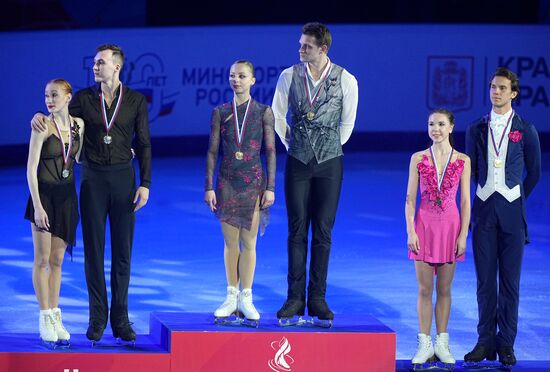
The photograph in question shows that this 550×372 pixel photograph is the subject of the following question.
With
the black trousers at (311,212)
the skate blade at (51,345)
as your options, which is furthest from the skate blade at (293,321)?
the skate blade at (51,345)

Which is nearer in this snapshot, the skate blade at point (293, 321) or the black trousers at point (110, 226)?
the black trousers at point (110, 226)

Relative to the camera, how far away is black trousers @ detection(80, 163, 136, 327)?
6191 mm

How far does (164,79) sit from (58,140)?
9154 mm

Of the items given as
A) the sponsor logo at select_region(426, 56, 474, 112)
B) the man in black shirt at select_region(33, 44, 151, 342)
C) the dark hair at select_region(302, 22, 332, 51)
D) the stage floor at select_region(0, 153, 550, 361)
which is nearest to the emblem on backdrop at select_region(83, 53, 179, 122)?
the stage floor at select_region(0, 153, 550, 361)

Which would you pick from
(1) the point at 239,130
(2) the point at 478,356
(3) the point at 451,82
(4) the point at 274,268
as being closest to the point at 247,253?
(1) the point at 239,130

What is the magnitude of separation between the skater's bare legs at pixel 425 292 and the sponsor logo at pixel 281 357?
823mm

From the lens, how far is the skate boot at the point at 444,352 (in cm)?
637

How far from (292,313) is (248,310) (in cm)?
27

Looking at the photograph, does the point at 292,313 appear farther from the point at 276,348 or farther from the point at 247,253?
the point at 247,253

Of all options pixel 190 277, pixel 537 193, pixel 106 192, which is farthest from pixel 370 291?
pixel 537 193

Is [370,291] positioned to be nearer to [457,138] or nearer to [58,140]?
[58,140]

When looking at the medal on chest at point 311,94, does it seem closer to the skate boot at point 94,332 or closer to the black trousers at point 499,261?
the black trousers at point 499,261

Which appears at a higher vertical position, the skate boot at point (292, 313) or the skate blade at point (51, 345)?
the skate boot at point (292, 313)

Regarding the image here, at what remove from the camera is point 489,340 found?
649 centimetres
